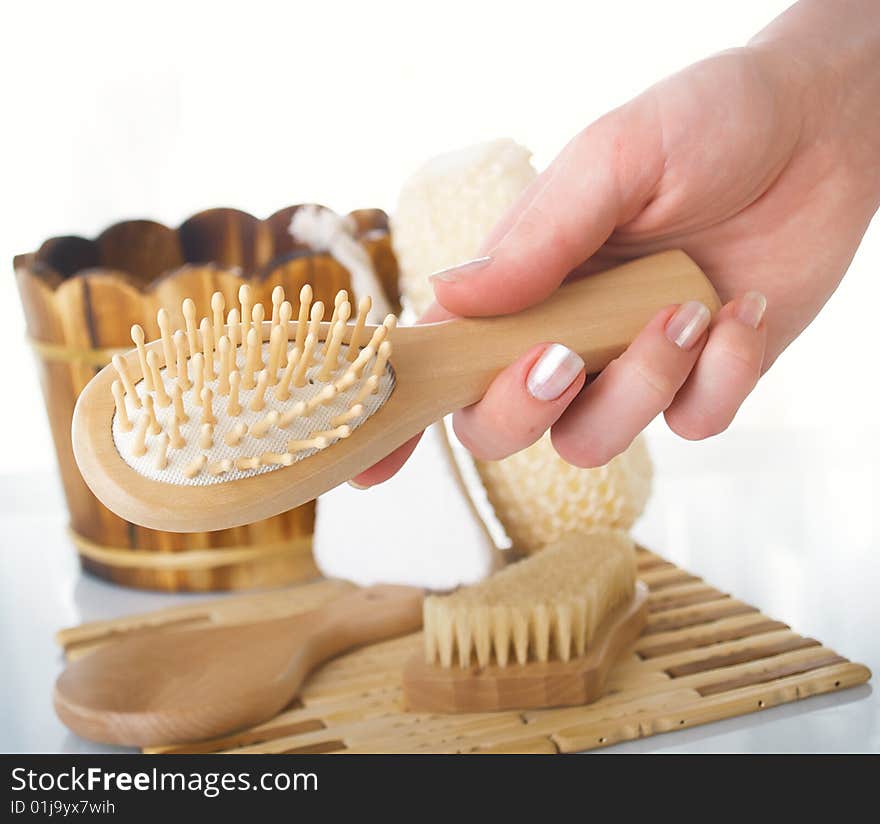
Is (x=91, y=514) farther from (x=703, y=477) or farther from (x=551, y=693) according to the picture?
(x=703, y=477)

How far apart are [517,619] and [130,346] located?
412 millimetres

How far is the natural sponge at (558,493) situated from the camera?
862mm

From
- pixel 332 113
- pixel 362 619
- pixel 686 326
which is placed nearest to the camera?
pixel 686 326

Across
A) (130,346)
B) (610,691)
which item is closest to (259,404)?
(610,691)

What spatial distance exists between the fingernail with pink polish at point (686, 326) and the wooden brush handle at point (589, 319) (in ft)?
0.04

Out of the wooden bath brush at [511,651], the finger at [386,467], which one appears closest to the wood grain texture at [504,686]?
the wooden bath brush at [511,651]

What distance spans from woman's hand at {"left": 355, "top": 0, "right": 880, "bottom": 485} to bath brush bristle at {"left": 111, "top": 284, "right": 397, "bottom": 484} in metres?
0.08

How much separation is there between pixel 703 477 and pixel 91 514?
2.15 ft

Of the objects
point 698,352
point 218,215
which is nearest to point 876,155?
point 698,352

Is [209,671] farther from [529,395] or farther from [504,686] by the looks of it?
[529,395]

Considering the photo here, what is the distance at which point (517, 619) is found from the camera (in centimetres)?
69

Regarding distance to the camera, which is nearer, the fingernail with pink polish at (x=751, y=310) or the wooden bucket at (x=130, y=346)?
the fingernail with pink polish at (x=751, y=310)

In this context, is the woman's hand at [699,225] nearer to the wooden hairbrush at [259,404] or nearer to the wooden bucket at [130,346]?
the wooden hairbrush at [259,404]

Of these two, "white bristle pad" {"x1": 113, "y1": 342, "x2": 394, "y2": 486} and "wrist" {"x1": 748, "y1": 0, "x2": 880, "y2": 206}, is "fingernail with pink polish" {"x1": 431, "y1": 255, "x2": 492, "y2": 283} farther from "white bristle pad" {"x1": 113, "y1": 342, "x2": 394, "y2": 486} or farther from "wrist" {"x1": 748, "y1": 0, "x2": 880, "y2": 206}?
"wrist" {"x1": 748, "y1": 0, "x2": 880, "y2": 206}
